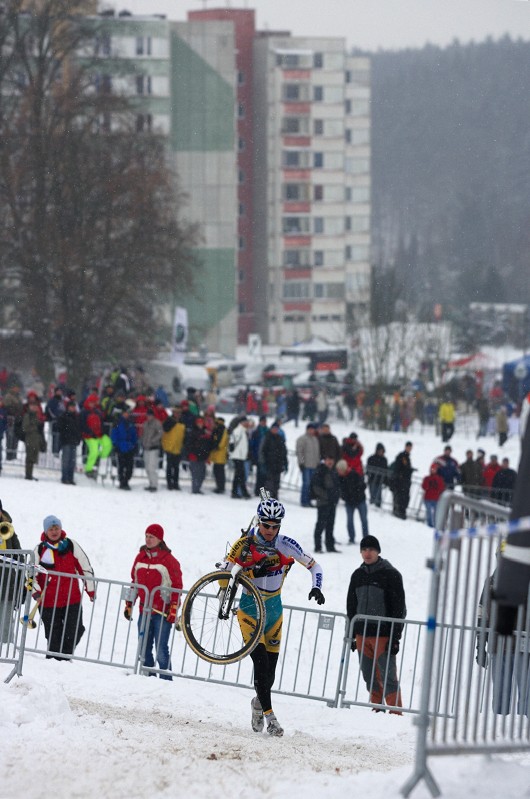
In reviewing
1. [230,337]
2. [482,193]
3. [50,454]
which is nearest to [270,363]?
[230,337]

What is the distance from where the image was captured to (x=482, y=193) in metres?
194

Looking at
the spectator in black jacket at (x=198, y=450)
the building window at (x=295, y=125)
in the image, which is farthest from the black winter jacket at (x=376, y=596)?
the building window at (x=295, y=125)

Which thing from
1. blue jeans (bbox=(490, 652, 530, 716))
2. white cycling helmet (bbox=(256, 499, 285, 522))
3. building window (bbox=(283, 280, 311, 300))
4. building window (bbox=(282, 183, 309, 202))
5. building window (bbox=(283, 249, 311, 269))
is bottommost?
blue jeans (bbox=(490, 652, 530, 716))

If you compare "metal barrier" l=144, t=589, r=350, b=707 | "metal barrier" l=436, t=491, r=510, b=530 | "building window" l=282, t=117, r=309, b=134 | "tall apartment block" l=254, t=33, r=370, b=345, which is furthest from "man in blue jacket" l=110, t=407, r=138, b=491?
"building window" l=282, t=117, r=309, b=134

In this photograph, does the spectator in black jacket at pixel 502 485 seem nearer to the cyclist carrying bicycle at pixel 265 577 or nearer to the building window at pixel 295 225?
the cyclist carrying bicycle at pixel 265 577

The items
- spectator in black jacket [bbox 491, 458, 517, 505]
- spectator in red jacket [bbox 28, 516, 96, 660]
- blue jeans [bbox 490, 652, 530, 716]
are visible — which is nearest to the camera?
blue jeans [bbox 490, 652, 530, 716]

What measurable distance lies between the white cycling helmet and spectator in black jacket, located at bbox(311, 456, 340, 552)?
12404 millimetres

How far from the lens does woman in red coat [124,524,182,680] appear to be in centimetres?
1287

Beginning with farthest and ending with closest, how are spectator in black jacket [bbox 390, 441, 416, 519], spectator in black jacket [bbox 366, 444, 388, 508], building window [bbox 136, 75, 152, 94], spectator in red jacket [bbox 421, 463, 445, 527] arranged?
building window [bbox 136, 75, 152, 94]
spectator in black jacket [bbox 366, 444, 388, 508]
spectator in black jacket [bbox 390, 441, 416, 519]
spectator in red jacket [bbox 421, 463, 445, 527]

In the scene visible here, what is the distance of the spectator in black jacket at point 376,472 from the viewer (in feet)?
96.0

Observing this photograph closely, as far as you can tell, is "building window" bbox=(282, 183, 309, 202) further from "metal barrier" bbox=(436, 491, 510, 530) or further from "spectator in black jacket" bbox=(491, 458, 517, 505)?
"metal barrier" bbox=(436, 491, 510, 530)

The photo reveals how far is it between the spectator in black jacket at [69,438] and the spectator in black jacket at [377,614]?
1374 centimetres

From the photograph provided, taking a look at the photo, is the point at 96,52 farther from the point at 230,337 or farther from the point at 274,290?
the point at 274,290

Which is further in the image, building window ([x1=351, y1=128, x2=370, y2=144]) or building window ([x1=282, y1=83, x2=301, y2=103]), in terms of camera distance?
building window ([x1=351, y1=128, x2=370, y2=144])
